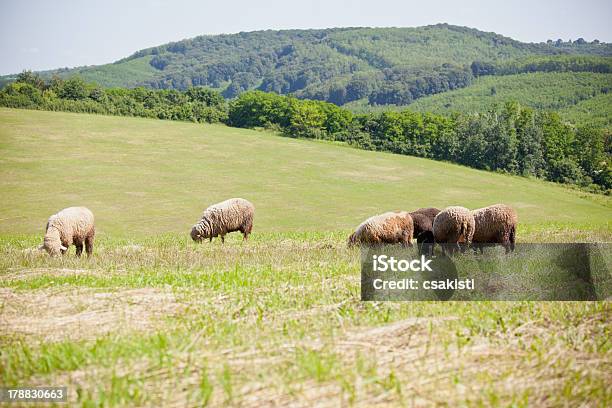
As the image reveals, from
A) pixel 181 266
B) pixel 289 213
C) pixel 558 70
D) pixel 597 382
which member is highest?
pixel 558 70

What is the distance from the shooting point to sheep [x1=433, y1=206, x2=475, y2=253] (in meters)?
14.2

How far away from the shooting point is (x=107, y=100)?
9819 cm

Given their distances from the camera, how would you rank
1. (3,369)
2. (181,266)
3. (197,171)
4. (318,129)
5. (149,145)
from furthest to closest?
(318,129) → (149,145) → (197,171) → (181,266) → (3,369)

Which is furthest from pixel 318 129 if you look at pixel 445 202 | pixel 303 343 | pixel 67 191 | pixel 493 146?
pixel 303 343

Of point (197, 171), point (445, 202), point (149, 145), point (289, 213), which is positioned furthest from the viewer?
point (149, 145)

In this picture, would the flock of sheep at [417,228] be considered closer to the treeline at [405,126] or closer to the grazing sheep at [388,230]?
the grazing sheep at [388,230]

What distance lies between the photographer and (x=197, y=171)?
215 feet

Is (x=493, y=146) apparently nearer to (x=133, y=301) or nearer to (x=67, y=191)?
(x=67, y=191)

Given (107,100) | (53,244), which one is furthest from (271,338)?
(107,100)

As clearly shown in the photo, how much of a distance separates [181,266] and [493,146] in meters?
81.5

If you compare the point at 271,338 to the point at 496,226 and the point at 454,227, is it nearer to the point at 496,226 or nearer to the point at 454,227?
the point at 454,227

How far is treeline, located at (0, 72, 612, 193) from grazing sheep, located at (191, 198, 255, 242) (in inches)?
2764

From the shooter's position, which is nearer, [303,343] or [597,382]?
[597,382]

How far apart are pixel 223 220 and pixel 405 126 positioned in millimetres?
75618
